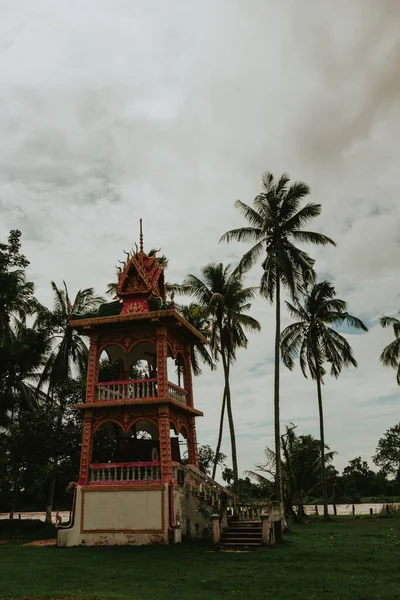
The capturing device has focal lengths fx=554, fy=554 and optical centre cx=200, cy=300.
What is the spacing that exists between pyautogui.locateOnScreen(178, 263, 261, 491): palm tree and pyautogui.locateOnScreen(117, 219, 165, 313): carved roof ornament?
8067 mm

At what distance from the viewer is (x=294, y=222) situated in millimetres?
29125

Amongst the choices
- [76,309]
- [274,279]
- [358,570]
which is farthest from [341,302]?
[358,570]

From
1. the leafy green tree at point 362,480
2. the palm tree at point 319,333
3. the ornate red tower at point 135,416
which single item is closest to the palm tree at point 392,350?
the palm tree at point 319,333

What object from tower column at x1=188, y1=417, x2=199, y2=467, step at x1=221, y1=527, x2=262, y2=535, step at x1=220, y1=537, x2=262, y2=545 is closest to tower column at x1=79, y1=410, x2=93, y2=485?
tower column at x1=188, y1=417, x2=199, y2=467

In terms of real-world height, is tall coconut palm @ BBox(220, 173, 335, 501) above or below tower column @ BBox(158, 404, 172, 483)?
above

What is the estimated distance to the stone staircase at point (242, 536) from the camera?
1806 centimetres

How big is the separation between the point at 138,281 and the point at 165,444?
22.5 feet

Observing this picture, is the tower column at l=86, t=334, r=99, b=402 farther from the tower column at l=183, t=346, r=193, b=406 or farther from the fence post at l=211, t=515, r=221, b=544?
the fence post at l=211, t=515, r=221, b=544

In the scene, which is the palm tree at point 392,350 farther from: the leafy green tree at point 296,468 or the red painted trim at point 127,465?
the red painted trim at point 127,465

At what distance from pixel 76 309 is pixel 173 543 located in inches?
746

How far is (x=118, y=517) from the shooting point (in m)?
20.1

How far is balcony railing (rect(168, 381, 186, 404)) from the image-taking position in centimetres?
A: 2205

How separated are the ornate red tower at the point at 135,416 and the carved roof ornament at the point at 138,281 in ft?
0.14

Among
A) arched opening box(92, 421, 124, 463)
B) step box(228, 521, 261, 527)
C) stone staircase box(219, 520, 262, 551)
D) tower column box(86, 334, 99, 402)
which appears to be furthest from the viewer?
arched opening box(92, 421, 124, 463)
